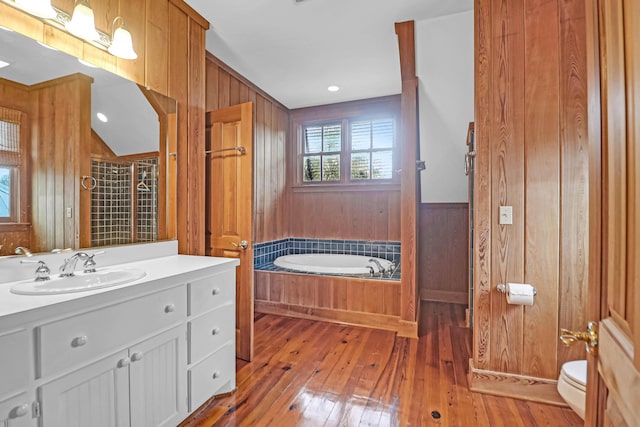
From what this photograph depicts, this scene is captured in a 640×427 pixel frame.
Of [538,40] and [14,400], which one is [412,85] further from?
[14,400]

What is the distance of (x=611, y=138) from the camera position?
0.61m

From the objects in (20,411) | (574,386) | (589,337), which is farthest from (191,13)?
(574,386)

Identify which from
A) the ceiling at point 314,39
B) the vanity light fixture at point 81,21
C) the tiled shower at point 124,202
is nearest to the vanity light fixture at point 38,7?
the vanity light fixture at point 81,21

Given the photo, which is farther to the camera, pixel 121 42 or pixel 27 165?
pixel 121 42

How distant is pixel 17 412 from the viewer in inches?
36.3

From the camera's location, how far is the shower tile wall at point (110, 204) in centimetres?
168

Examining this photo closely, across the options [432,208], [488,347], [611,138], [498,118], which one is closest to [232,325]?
[488,347]

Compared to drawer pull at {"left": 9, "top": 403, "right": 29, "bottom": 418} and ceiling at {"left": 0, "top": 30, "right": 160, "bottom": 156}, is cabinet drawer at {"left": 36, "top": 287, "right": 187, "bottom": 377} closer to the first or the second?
drawer pull at {"left": 9, "top": 403, "right": 29, "bottom": 418}

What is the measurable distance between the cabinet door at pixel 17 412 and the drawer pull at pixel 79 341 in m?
0.17

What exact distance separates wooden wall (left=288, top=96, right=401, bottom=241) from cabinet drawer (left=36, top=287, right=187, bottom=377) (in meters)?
2.85

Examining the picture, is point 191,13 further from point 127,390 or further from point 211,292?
point 127,390

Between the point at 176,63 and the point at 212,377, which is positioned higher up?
the point at 176,63

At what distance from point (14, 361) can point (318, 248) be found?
11.4 ft

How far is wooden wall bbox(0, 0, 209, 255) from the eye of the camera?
5.58ft
